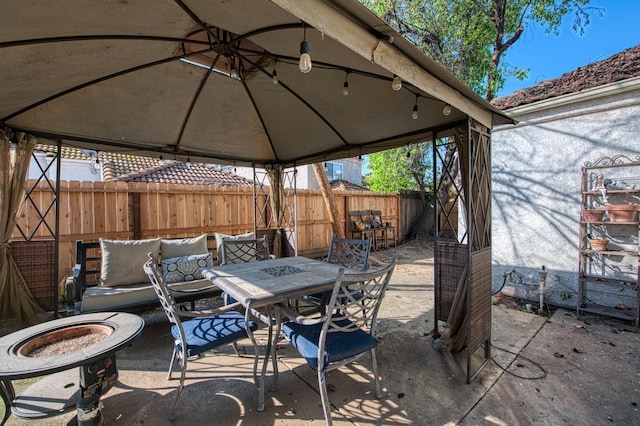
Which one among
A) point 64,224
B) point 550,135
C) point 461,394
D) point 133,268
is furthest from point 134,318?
point 550,135

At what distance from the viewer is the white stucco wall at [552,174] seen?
361 cm

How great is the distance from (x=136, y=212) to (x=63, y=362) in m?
3.69

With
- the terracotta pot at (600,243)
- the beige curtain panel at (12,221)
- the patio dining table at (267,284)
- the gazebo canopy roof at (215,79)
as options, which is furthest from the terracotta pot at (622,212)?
the beige curtain panel at (12,221)

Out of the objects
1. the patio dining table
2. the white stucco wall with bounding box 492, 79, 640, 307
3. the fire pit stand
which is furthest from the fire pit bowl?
the white stucco wall with bounding box 492, 79, 640, 307

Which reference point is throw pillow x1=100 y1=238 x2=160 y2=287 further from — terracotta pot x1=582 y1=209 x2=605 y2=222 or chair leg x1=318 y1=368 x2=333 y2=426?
terracotta pot x1=582 y1=209 x2=605 y2=222

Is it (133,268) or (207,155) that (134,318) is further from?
(207,155)

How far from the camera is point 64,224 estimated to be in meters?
4.10

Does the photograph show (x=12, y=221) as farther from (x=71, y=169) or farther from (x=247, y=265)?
(x=71, y=169)

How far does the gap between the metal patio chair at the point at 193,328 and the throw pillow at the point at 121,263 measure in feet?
5.00

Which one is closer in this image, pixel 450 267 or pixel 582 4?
pixel 450 267

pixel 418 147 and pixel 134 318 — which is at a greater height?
pixel 418 147

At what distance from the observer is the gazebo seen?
173 cm

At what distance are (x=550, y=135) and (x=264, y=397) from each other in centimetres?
499

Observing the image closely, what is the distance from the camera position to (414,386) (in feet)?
7.58
